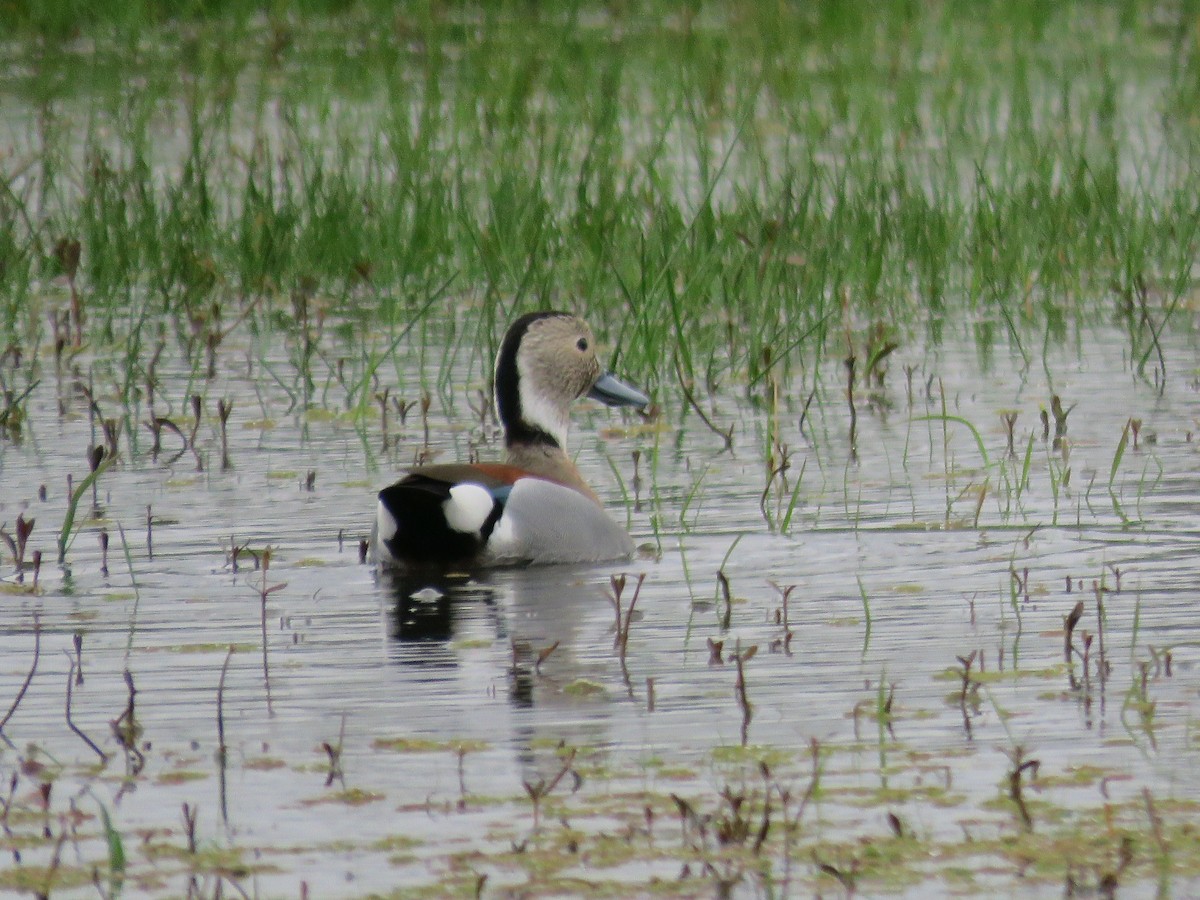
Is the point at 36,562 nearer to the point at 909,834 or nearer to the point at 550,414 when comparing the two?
the point at 550,414

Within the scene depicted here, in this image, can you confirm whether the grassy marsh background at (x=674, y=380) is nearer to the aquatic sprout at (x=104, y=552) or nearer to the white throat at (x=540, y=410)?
the aquatic sprout at (x=104, y=552)

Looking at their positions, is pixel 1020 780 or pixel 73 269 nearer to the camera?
pixel 1020 780

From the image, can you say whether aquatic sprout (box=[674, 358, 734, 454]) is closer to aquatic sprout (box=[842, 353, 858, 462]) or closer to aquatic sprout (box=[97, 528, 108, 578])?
aquatic sprout (box=[842, 353, 858, 462])

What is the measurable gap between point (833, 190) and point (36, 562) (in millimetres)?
6083

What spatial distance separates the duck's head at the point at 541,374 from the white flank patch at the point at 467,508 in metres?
0.97

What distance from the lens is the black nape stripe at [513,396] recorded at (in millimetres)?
8609

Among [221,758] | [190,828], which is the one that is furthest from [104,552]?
[190,828]

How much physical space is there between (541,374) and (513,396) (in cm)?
13

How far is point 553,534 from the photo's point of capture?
7762mm

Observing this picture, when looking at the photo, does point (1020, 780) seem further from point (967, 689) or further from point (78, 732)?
point (78, 732)

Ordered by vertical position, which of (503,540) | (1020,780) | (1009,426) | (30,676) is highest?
(1009,426)

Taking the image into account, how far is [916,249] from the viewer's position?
12.4 meters

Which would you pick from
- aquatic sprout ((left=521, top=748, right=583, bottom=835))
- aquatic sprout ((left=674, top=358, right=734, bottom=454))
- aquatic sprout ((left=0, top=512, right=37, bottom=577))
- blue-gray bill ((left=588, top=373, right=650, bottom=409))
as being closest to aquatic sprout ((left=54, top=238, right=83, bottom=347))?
aquatic sprout ((left=674, top=358, right=734, bottom=454))

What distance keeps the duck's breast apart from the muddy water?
0.28 feet
